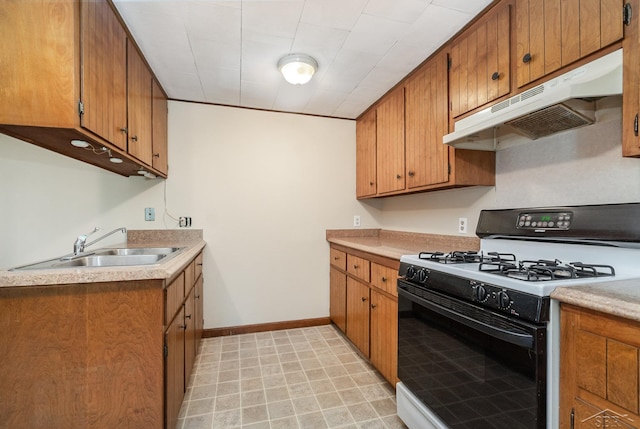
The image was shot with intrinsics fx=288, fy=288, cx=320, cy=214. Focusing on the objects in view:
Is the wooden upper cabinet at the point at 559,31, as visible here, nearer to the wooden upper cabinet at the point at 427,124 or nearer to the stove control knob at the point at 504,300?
the wooden upper cabinet at the point at 427,124

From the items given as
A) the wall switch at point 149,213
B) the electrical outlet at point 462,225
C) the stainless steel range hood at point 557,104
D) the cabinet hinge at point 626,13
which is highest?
the cabinet hinge at point 626,13

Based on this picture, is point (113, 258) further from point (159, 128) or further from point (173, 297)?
point (159, 128)

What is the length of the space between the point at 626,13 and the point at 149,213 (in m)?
→ 3.23

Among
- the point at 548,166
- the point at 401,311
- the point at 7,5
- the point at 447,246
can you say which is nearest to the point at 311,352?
the point at 401,311

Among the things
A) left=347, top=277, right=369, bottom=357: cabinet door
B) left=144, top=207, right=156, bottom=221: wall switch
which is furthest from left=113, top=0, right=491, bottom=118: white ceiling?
left=347, top=277, right=369, bottom=357: cabinet door

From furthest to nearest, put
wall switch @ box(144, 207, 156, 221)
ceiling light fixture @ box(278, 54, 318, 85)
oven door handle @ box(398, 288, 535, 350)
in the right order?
wall switch @ box(144, 207, 156, 221), ceiling light fixture @ box(278, 54, 318, 85), oven door handle @ box(398, 288, 535, 350)

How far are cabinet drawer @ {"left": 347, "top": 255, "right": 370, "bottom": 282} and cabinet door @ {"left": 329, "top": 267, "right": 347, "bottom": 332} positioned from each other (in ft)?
0.59

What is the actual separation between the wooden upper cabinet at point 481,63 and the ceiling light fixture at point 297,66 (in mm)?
932

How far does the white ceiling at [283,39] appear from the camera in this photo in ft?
5.19

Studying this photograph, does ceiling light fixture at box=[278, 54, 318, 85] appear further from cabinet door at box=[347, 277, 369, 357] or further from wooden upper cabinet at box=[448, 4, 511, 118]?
cabinet door at box=[347, 277, 369, 357]

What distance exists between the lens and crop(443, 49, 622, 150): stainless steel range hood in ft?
3.43

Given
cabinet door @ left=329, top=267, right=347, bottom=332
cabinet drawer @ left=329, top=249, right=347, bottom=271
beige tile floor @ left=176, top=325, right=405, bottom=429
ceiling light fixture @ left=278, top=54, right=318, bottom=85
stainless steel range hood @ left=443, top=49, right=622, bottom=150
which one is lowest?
beige tile floor @ left=176, top=325, right=405, bottom=429

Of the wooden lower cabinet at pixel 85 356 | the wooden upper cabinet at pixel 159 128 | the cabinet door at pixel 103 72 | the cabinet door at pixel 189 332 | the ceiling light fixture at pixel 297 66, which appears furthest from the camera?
the wooden upper cabinet at pixel 159 128

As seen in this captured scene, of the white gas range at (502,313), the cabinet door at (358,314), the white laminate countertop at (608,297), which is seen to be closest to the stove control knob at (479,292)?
the white gas range at (502,313)
